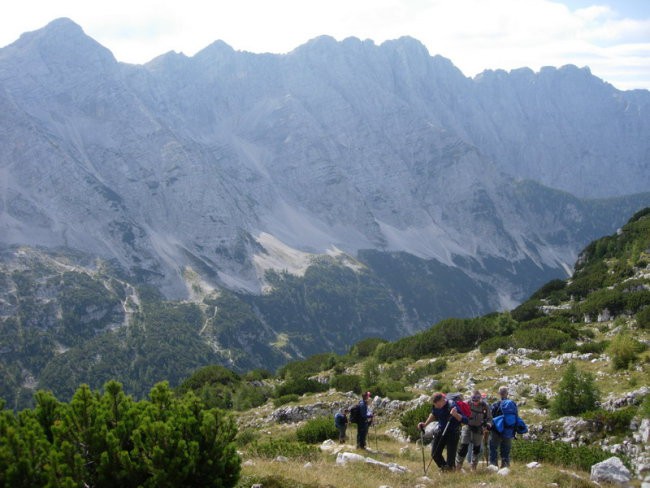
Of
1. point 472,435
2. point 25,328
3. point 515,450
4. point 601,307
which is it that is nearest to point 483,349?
point 601,307

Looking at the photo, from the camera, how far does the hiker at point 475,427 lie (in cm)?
1883

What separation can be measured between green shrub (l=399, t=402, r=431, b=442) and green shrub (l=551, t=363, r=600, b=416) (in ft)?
20.6

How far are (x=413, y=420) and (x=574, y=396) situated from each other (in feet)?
26.1

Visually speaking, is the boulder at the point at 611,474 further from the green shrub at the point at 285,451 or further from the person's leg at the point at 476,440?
the green shrub at the point at 285,451

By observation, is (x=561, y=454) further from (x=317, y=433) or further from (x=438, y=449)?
(x=317, y=433)

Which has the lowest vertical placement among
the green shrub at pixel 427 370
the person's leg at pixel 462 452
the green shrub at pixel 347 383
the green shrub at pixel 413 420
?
the green shrub at pixel 347 383

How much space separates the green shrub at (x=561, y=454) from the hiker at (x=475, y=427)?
131 inches

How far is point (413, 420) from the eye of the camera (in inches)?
1129

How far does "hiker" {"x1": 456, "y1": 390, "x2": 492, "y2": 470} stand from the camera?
18.8 meters

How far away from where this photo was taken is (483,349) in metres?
46.4

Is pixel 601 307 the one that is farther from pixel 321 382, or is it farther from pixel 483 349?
pixel 321 382

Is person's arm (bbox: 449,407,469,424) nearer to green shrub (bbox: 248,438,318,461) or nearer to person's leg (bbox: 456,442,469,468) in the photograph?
person's leg (bbox: 456,442,469,468)

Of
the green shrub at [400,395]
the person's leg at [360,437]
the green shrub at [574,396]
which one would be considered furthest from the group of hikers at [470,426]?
the green shrub at [400,395]

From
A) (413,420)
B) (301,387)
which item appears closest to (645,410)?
(413,420)
